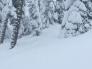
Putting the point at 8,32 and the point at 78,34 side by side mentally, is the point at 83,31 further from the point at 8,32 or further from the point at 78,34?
the point at 8,32

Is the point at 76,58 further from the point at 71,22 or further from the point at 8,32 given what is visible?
the point at 8,32

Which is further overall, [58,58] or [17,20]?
[17,20]

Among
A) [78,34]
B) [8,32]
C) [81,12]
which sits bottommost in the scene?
[8,32]

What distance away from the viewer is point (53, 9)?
2381cm

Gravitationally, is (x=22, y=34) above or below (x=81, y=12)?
below

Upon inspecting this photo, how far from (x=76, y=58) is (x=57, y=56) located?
4.55 ft

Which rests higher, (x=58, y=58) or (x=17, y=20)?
(x=17, y=20)

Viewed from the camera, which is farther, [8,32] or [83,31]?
[8,32]

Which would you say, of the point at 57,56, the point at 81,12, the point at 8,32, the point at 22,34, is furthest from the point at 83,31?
the point at 8,32

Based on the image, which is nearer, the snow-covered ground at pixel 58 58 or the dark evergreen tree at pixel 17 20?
the snow-covered ground at pixel 58 58

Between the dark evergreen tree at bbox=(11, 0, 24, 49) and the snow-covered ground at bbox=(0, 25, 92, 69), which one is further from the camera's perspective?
the dark evergreen tree at bbox=(11, 0, 24, 49)

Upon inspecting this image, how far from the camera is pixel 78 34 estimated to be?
16453 mm

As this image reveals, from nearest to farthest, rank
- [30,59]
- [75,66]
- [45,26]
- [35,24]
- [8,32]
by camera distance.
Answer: [75,66] → [30,59] → [35,24] → [45,26] → [8,32]

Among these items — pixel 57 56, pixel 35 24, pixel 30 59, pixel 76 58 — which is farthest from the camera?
pixel 35 24
